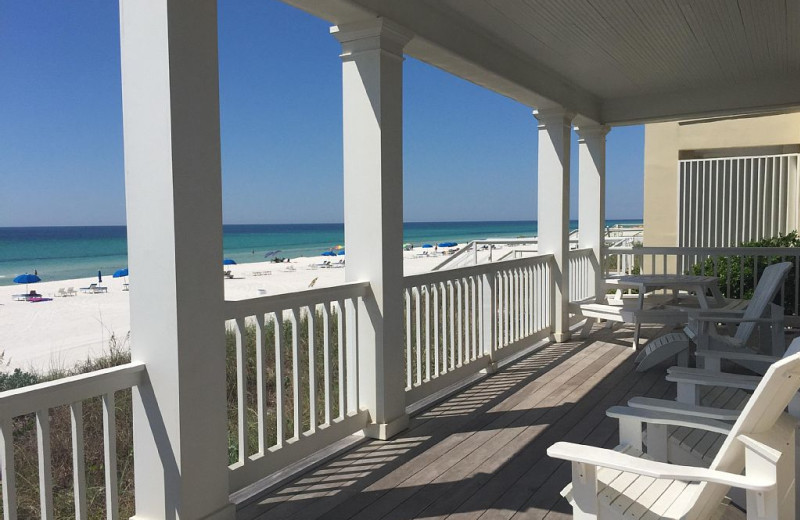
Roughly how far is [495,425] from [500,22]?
283 cm

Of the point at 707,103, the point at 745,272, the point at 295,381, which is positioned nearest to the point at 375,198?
the point at 295,381

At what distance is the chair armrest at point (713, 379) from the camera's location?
8.85ft

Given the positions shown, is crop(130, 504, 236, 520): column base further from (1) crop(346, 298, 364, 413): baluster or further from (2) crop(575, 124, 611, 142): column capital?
(2) crop(575, 124, 611, 142): column capital

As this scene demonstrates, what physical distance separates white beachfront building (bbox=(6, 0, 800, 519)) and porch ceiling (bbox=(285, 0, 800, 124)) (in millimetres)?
21

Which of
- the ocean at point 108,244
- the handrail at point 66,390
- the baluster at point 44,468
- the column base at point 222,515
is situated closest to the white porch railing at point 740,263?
the column base at point 222,515

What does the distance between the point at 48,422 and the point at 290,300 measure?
4.44ft

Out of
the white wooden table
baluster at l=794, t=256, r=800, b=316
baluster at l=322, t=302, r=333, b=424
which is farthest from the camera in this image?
baluster at l=794, t=256, r=800, b=316

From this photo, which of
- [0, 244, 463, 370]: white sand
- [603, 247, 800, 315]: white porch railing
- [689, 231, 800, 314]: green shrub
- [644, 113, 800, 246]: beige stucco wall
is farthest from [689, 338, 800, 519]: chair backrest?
[644, 113, 800, 246]: beige stucco wall

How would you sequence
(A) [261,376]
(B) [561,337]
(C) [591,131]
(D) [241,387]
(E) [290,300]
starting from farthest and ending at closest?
1. (C) [591,131]
2. (B) [561,337]
3. (E) [290,300]
4. (A) [261,376]
5. (D) [241,387]

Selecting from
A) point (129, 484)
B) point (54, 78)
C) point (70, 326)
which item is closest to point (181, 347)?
point (129, 484)

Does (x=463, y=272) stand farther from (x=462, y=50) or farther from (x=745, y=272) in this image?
(x=745, y=272)

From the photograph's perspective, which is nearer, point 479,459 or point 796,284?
point 479,459

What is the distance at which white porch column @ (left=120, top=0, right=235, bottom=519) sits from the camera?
239 cm

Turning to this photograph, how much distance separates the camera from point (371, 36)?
371 cm
